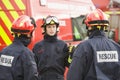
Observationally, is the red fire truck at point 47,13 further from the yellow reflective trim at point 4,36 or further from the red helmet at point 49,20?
the red helmet at point 49,20

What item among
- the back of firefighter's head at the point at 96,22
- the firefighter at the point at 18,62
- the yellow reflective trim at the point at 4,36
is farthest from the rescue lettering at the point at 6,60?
the yellow reflective trim at the point at 4,36

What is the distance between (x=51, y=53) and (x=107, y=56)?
1752mm

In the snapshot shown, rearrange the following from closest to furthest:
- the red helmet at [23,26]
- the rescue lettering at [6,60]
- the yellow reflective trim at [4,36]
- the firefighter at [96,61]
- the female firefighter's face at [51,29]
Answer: the firefighter at [96,61]
the rescue lettering at [6,60]
the red helmet at [23,26]
the yellow reflective trim at [4,36]
the female firefighter's face at [51,29]

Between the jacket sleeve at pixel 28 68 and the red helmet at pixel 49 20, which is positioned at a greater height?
the red helmet at pixel 49 20

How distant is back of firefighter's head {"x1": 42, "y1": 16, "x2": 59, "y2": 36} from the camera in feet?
19.7

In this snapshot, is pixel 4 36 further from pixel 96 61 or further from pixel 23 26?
pixel 96 61

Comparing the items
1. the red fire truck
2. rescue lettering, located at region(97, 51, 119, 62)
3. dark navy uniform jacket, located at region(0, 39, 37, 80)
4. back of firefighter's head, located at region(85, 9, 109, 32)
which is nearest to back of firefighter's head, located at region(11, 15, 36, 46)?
dark navy uniform jacket, located at region(0, 39, 37, 80)

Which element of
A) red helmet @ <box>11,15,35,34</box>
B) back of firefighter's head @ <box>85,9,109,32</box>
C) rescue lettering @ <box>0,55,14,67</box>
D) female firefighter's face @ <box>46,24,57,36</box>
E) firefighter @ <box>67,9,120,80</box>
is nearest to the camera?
firefighter @ <box>67,9,120,80</box>

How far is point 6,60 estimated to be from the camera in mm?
4648

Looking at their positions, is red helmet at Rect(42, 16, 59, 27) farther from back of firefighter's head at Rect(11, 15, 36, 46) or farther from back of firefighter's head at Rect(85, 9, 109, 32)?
back of firefighter's head at Rect(85, 9, 109, 32)

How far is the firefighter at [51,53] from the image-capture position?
233 inches

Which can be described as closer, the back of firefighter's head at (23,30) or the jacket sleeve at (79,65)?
the jacket sleeve at (79,65)

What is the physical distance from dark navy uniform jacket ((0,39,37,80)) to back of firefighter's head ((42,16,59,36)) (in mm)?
1371

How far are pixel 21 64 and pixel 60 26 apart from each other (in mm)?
2080
